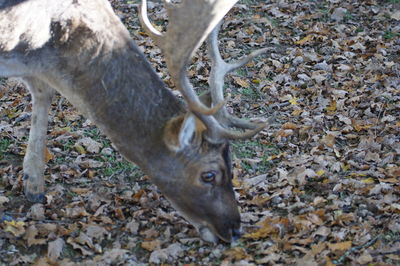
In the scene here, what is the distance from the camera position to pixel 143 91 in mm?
5832

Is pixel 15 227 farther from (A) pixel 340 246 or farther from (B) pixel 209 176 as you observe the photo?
(A) pixel 340 246

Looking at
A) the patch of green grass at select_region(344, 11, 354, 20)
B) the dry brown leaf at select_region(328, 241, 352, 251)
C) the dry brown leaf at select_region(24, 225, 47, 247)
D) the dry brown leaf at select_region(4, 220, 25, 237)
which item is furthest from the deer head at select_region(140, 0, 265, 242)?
the patch of green grass at select_region(344, 11, 354, 20)

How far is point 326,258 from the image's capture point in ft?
18.3

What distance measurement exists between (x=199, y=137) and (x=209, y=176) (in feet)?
1.14

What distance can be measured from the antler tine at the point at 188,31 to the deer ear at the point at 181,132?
180mm

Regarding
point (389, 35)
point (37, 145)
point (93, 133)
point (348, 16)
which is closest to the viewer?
point (37, 145)

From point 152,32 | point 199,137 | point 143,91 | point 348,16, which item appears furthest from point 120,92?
point 348,16

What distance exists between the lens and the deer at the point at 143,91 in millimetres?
5566

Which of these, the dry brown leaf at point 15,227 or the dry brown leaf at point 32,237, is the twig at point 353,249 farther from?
the dry brown leaf at point 15,227

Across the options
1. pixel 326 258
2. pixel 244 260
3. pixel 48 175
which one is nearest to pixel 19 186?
pixel 48 175

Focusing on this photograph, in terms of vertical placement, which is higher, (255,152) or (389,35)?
(255,152)

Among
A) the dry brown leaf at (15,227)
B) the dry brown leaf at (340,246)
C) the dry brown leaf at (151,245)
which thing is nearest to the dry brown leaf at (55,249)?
the dry brown leaf at (15,227)

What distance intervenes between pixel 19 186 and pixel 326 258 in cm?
335

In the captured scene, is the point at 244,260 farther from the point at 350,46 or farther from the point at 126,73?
the point at 350,46
